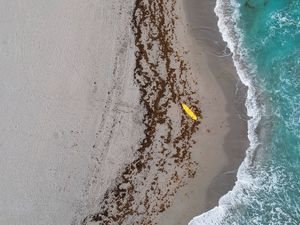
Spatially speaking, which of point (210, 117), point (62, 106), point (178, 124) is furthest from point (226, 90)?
point (62, 106)

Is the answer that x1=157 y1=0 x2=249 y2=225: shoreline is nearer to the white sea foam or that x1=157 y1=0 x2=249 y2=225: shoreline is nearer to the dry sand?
the white sea foam

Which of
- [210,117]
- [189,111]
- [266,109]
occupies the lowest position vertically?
[210,117]

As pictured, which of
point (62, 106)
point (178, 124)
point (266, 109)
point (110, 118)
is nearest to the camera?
point (62, 106)

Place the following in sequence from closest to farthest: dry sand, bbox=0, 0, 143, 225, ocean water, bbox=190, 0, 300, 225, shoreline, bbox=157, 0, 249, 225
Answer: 1. dry sand, bbox=0, 0, 143, 225
2. shoreline, bbox=157, 0, 249, 225
3. ocean water, bbox=190, 0, 300, 225

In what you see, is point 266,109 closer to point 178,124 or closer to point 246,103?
point 246,103

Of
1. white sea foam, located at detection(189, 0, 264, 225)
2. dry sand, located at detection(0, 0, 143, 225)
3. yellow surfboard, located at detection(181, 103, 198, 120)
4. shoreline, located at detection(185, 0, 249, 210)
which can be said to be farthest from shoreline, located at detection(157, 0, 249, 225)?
dry sand, located at detection(0, 0, 143, 225)

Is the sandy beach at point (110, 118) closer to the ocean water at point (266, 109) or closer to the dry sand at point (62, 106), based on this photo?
the dry sand at point (62, 106)

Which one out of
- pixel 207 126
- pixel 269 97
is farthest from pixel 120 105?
pixel 269 97
